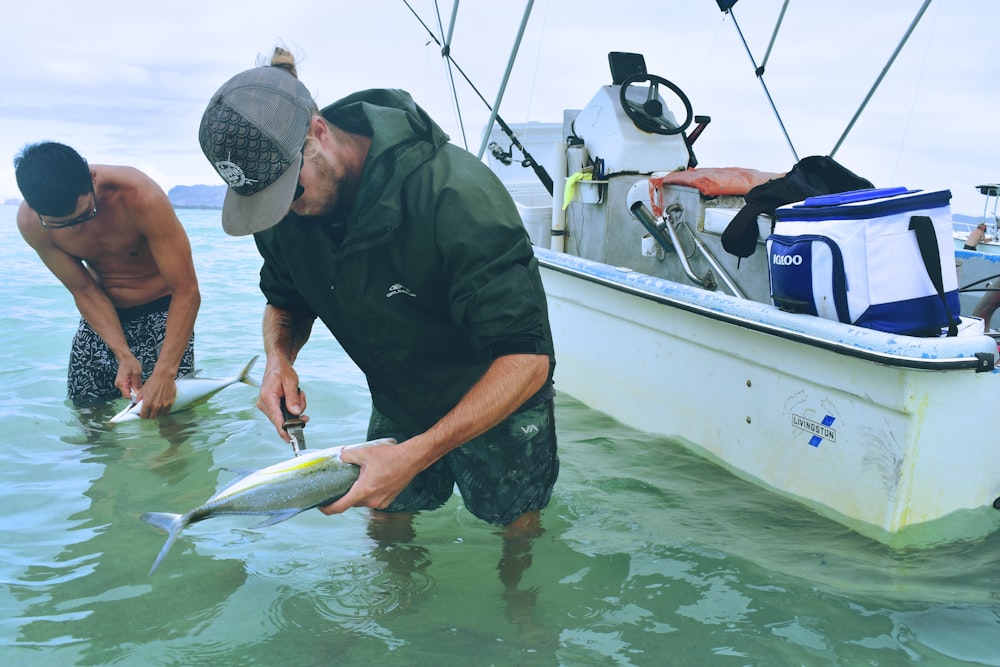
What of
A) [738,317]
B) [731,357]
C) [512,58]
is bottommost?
[731,357]

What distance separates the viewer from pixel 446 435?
89.6 inches

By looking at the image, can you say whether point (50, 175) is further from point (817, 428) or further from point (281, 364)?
point (817, 428)

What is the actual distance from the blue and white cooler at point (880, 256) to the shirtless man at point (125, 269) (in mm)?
3246

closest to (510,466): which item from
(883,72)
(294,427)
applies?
(294,427)

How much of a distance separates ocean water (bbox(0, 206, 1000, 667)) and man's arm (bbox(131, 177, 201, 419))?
1.74ft

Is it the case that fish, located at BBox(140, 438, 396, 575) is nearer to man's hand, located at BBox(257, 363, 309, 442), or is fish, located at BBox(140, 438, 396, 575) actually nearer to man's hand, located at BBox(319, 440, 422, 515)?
man's hand, located at BBox(319, 440, 422, 515)

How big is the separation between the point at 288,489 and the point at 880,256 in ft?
8.19

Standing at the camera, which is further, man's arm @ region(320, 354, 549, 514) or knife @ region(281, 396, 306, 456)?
knife @ region(281, 396, 306, 456)

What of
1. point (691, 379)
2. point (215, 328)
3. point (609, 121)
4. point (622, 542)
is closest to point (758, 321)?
point (691, 379)

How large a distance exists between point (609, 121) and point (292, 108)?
153 inches

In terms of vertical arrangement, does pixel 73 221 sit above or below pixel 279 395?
above

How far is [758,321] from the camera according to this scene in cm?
389

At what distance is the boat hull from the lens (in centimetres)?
331

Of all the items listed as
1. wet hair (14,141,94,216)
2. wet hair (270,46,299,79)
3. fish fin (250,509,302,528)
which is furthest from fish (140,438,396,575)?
wet hair (14,141,94,216)
